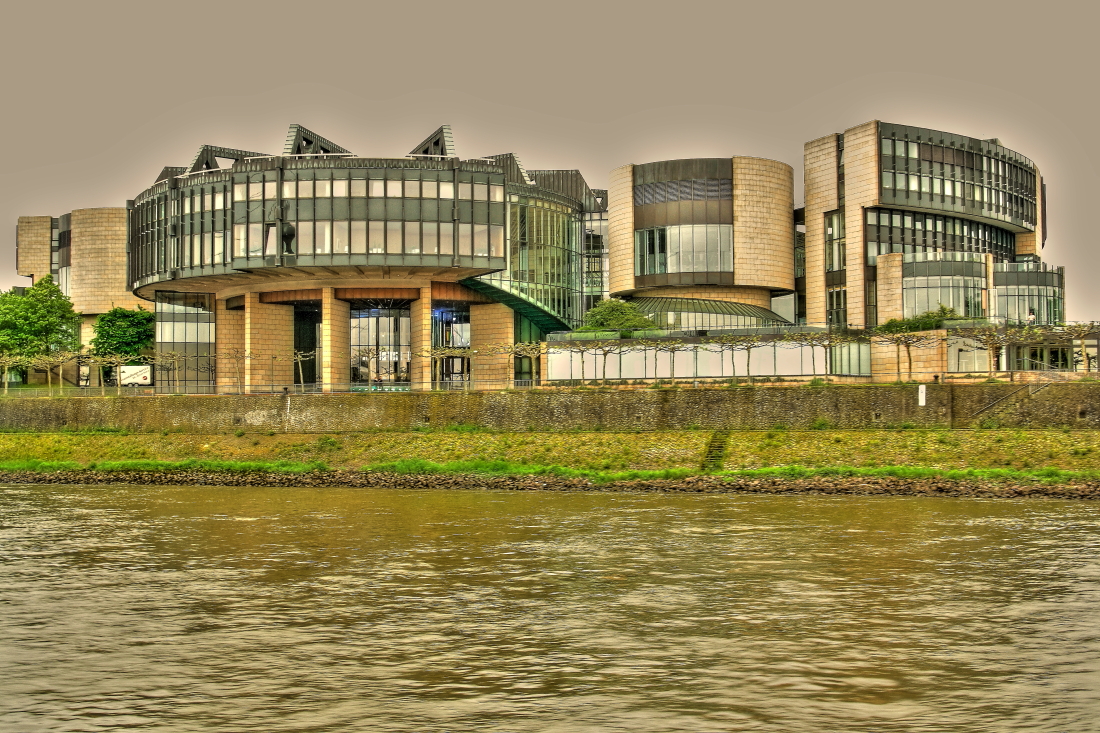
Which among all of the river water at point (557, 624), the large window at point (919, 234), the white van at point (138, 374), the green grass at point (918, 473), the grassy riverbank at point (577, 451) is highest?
the large window at point (919, 234)

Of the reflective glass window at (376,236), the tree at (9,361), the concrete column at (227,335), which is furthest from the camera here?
the concrete column at (227,335)

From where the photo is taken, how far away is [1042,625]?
25.1m

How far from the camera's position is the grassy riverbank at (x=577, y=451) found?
6316cm

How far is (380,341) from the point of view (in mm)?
117188

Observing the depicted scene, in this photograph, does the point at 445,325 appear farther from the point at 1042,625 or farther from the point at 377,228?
the point at 1042,625

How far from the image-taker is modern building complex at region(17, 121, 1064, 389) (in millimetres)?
97000

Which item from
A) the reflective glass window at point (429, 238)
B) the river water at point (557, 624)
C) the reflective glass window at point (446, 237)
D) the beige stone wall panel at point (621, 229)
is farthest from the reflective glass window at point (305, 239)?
the river water at point (557, 624)

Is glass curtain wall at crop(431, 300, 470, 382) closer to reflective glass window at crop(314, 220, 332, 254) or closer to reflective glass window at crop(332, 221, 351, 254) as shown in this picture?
reflective glass window at crop(332, 221, 351, 254)

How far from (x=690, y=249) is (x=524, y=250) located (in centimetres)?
1900

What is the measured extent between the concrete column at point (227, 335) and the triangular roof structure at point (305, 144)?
19543 mm

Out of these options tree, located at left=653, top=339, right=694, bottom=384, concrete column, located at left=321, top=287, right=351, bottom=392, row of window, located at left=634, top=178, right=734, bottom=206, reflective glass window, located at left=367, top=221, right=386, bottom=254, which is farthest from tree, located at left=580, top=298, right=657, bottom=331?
concrete column, located at left=321, top=287, right=351, bottom=392

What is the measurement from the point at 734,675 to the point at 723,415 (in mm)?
53232

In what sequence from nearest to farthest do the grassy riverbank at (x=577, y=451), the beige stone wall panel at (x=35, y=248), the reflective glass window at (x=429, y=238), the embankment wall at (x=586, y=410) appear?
1. the grassy riverbank at (x=577, y=451)
2. the embankment wall at (x=586, y=410)
3. the reflective glass window at (x=429, y=238)
4. the beige stone wall panel at (x=35, y=248)

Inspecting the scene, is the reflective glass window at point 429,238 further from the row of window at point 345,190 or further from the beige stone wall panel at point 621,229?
the beige stone wall panel at point 621,229
